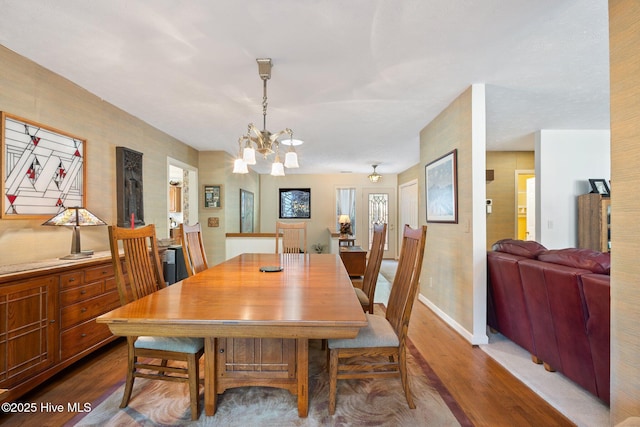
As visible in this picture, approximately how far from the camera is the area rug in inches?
66.4

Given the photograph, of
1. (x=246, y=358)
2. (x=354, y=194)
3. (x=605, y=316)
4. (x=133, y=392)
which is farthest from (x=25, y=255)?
(x=354, y=194)

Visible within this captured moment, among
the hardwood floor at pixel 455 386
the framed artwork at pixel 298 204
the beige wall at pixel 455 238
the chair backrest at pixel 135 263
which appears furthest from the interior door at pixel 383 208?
the chair backrest at pixel 135 263

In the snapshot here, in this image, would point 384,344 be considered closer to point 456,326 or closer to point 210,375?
point 210,375

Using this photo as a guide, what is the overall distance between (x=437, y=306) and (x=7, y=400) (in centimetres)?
370

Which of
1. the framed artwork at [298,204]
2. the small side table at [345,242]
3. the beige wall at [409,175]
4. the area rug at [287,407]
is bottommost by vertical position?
the area rug at [287,407]

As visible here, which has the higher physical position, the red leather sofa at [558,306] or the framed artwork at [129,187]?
the framed artwork at [129,187]

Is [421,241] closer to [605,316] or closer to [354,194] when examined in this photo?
[605,316]

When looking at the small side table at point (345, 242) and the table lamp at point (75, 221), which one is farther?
the small side table at point (345, 242)

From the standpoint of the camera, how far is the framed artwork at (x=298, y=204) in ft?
26.8

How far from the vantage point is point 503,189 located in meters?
5.48

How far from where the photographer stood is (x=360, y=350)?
169cm

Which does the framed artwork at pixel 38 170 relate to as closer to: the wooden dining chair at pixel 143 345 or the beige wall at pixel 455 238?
the wooden dining chair at pixel 143 345

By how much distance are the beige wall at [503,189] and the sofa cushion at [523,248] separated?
9.94ft

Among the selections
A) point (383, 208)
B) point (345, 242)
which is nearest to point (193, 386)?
point (345, 242)
